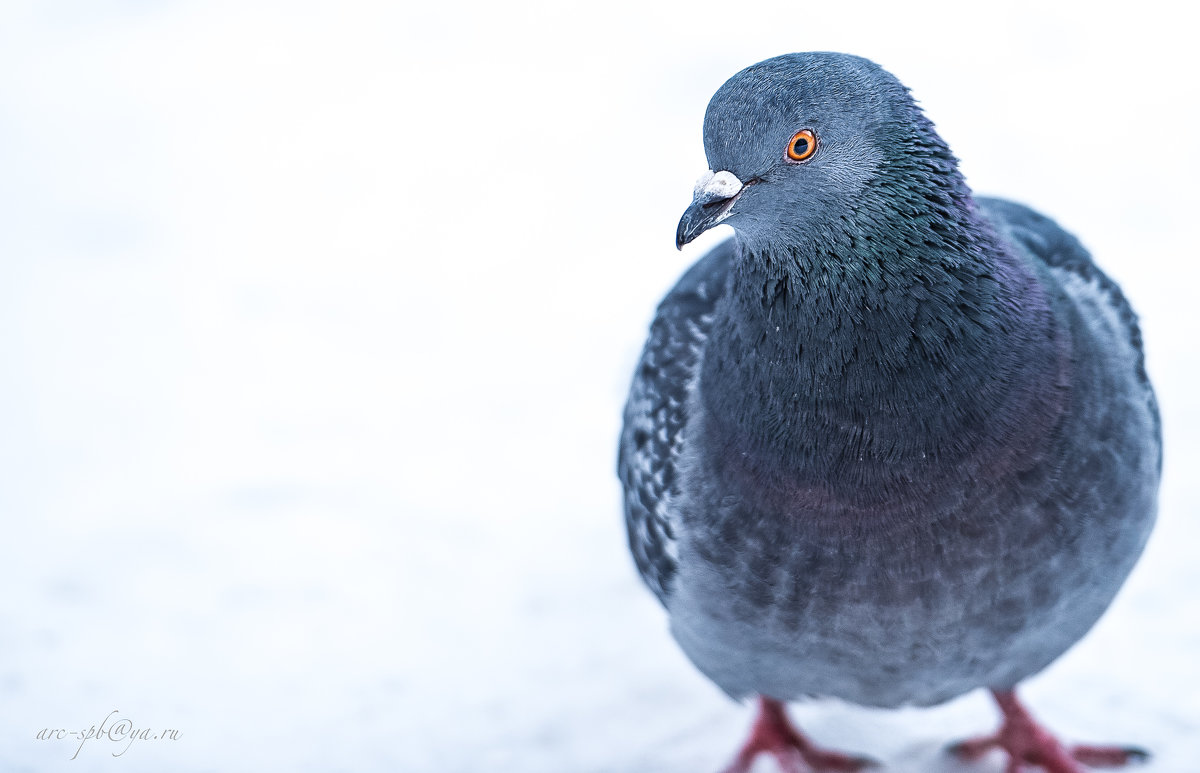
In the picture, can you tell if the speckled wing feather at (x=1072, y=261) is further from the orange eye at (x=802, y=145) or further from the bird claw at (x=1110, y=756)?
the bird claw at (x=1110, y=756)

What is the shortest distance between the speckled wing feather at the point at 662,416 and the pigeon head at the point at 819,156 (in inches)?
30.5

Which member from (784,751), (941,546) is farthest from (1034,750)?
(941,546)

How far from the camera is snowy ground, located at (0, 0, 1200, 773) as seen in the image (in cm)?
449

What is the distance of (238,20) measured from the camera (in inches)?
356

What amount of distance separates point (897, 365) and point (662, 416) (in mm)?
927

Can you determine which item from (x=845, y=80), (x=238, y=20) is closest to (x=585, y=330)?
(x=845, y=80)

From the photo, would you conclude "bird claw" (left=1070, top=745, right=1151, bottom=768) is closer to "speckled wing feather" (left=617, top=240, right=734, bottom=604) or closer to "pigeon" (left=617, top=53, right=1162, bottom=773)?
"pigeon" (left=617, top=53, right=1162, bottom=773)

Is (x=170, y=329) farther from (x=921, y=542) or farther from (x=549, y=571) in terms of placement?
(x=921, y=542)

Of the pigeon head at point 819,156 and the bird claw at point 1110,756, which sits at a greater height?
the pigeon head at point 819,156

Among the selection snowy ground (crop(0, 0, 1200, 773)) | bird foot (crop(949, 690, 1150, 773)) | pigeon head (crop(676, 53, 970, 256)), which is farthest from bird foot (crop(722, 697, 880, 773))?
pigeon head (crop(676, 53, 970, 256))

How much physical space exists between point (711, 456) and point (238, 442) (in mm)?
3282

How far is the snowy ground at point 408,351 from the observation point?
449cm

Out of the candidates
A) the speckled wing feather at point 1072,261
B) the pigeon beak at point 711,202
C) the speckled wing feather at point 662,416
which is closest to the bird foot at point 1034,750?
the speckled wing feather at point 1072,261

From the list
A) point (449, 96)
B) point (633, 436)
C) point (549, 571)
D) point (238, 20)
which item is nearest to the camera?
point (633, 436)
